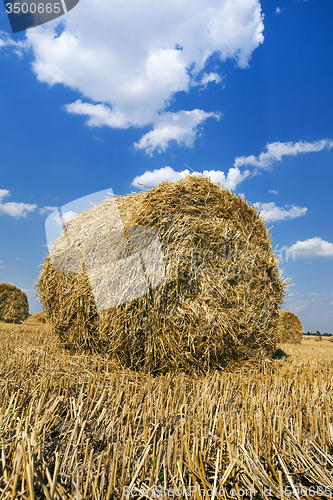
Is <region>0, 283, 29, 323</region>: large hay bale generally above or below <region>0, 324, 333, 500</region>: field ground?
above

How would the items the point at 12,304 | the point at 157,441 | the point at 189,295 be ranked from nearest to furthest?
the point at 157,441 < the point at 189,295 < the point at 12,304

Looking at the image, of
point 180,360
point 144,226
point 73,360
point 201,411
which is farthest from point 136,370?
point 144,226

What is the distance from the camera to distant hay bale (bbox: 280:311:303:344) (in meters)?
8.41

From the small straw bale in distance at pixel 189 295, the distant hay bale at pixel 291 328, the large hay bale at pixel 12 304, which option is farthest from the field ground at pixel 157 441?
the large hay bale at pixel 12 304

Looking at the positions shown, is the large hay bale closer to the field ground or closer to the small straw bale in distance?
the small straw bale in distance

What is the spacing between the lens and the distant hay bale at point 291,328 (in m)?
Answer: 8.41

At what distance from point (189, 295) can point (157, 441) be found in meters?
1.62

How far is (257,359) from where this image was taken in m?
3.40

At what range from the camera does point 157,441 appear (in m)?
1.62

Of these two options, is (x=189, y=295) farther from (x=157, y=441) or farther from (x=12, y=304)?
(x=12, y=304)

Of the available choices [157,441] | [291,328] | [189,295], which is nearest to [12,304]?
[189,295]

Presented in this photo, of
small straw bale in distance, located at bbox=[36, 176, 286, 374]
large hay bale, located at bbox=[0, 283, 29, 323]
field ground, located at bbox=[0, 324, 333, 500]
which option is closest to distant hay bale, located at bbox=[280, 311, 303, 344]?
small straw bale in distance, located at bbox=[36, 176, 286, 374]

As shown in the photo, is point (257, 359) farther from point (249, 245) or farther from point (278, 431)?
point (278, 431)

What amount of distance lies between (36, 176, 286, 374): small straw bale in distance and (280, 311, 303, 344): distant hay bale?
531 cm
